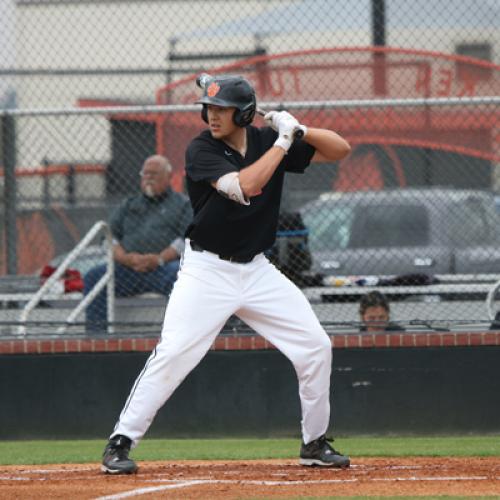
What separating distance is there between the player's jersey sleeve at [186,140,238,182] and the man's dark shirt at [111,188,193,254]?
3.28 meters

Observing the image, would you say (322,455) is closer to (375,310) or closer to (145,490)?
(145,490)

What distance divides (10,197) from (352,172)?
8.97 ft

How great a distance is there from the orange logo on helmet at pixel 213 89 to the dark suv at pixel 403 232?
343 cm

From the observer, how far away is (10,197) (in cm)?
A: 996

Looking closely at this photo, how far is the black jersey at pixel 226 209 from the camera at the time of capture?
6.09m

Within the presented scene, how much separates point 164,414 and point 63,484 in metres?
2.93

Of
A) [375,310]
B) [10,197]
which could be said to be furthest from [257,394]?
[10,197]

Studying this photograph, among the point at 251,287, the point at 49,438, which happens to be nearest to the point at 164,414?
the point at 49,438

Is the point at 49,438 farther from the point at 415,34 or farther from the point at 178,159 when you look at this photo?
the point at 415,34

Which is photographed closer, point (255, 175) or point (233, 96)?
point (255, 175)

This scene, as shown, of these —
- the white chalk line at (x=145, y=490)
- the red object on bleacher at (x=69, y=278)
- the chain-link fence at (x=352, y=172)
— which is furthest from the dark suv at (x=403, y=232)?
the white chalk line at (x=145, y=490)

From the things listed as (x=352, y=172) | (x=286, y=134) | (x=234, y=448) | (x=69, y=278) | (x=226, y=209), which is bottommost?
(x=234, y=448)

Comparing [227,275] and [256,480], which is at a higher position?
[227,275]

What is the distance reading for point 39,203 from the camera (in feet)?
41.5
